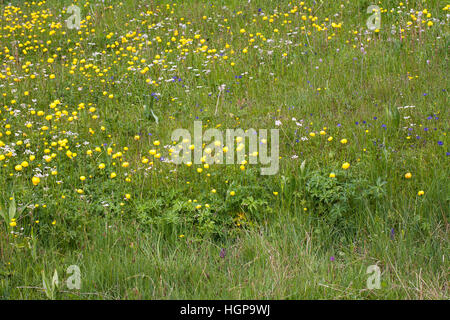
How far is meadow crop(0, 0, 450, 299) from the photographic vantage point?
3475 mm

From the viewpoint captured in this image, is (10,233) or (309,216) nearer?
(10,233)

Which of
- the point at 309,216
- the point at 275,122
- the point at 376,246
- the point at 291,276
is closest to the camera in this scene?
the point at 291,276

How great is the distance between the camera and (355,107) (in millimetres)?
5645

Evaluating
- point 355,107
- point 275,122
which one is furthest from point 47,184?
point 355,107

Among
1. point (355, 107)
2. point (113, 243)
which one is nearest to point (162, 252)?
A: point (113, 243)

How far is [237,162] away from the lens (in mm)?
4684

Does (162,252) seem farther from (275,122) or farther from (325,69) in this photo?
(325,69)

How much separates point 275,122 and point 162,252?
204 centimetres

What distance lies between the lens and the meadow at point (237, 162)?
11.4ft

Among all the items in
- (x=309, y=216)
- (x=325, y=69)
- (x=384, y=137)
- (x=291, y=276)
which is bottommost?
(x=291, y=276)

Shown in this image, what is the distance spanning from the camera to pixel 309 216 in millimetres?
4059

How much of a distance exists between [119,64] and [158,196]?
3.41 m

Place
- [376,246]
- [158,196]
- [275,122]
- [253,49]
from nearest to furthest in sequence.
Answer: [376,246], [158,196], [275,122], [253,49]

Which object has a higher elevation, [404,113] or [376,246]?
[404,113]
